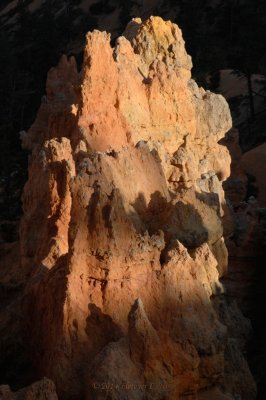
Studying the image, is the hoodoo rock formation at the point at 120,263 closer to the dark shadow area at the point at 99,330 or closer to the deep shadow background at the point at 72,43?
the dark shadow area at the point at 99,330

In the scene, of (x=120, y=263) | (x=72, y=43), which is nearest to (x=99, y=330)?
(x=120, y=263)

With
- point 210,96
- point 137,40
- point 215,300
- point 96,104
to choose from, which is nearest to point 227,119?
point 210,96

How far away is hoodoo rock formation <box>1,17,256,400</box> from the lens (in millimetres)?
7863

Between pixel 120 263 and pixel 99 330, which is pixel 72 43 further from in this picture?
pixel 99 330

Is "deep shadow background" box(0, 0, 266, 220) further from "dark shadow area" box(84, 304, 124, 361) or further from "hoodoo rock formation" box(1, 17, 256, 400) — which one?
"dark shadow area" box(84, 304, 124, 361)

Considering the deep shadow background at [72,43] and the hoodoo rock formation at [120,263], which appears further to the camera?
the deep shadow background at [72,43]

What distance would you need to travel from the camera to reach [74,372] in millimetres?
8000

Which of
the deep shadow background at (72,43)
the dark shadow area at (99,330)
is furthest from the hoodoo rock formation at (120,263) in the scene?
the deep shadow background at (72,43)

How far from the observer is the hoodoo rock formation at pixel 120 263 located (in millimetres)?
7863

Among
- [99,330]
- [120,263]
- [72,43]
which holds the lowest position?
[99,330]

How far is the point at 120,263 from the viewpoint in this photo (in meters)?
8.47

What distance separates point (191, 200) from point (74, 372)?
402 centimetres

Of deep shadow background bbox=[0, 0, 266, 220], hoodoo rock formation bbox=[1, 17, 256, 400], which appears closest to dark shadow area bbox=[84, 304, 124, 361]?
hoodoo rock formation bbox=[1, 17, 256, 400]

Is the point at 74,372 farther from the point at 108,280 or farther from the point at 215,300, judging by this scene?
the point at 215,300
